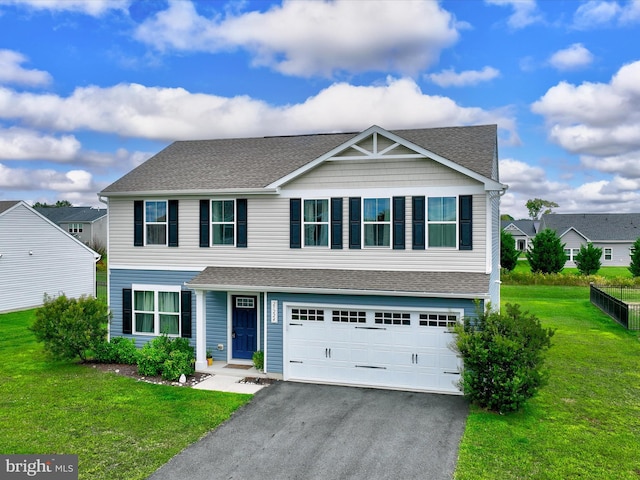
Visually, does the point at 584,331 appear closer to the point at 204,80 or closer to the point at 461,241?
the point at 461,241

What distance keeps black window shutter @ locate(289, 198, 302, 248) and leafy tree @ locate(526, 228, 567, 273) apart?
3249 cm

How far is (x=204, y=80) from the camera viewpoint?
21.3 m

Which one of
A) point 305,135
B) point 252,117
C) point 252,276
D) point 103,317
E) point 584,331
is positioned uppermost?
point 252,117

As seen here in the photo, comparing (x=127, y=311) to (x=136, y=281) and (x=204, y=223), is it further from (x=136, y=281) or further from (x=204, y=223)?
(x=204, y=223)

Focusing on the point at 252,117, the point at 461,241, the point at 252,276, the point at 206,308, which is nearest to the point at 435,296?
the point at 461,241

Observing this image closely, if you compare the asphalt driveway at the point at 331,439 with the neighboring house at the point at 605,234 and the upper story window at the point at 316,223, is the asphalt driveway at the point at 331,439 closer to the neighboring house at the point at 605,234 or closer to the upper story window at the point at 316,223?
the upper story window at the point at 316,223

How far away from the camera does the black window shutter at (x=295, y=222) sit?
15.7 meters

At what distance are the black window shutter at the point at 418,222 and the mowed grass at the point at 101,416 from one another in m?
6.56

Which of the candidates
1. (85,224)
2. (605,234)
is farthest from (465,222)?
(85,224)

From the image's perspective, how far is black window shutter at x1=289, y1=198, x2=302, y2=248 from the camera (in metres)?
15.7

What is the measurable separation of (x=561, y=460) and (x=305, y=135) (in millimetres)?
A: 14838

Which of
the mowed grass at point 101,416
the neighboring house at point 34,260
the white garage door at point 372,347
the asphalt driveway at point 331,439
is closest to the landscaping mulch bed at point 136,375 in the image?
the mowed grass at point 101,416

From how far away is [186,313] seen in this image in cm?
1662

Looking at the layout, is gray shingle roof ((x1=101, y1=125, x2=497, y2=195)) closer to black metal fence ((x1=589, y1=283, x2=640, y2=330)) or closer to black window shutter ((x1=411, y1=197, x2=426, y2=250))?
black window shutter ((x1=411, y1=197, x2=426, y2=250))
